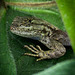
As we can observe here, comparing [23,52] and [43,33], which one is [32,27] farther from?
[23,52]

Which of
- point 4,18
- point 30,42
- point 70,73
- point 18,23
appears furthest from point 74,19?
point 18,23

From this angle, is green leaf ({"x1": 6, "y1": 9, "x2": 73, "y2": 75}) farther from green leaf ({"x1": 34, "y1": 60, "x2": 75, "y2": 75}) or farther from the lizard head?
green leaf ({"x1": 34, "y1": 60, "x2": 75, "y2": 75})

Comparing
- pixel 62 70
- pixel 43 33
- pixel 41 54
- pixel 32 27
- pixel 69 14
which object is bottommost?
pixel 41 54

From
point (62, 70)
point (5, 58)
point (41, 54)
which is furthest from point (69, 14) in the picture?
point (41, 54)

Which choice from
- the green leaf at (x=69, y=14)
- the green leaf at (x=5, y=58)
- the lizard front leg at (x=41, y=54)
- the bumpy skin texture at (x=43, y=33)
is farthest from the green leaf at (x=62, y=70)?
the bumpy skin texture at (x=43, y=33)

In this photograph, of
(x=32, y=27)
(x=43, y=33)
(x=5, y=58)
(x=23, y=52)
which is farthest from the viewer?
(x=43, y=33)

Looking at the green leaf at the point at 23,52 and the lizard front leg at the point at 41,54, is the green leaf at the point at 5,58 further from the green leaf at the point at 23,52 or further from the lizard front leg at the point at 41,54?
the lizard front leg at the point at 41,54

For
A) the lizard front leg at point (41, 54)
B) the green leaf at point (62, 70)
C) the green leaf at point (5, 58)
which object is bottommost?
the lizard front leg at point (41, 54)

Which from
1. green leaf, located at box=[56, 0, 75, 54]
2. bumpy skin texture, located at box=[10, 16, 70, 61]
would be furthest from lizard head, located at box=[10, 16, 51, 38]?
green leaf, located at box=[56, 0, 75, 54]

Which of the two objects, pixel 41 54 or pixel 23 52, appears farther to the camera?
pixel 41 54

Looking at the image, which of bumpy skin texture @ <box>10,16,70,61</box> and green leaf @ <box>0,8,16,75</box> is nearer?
green leaf @ <box>0,8,16,75</box>

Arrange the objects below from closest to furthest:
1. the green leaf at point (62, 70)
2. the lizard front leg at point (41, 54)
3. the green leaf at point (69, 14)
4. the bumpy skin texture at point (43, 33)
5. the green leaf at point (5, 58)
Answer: the green leaf at point (62, 70) → the green leaf at point (69, 14) → the green leaf at point (5, 58) → the lizard front leg at point (41, 54) → the bumpy skin texture at point (43, 33)
